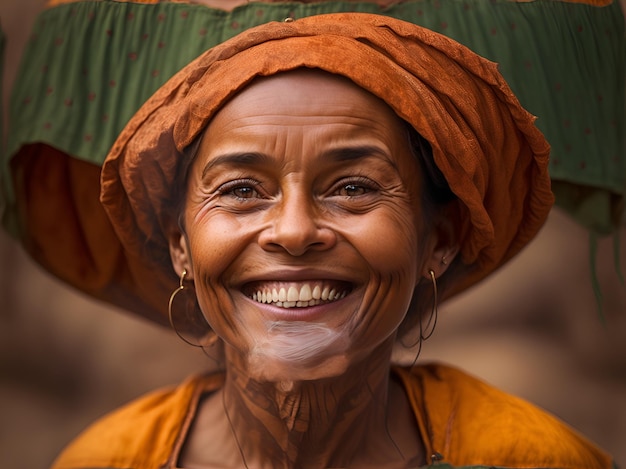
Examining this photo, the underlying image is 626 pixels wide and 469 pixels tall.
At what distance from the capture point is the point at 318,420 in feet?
6.77

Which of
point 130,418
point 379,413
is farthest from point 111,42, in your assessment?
point 379,413

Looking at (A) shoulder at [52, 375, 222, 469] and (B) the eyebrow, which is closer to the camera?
(B) the eyebrow

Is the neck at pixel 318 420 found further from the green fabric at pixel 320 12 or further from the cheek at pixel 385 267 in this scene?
the green fabric at pixel 320 12

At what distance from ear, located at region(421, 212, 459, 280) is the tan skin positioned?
0.08m

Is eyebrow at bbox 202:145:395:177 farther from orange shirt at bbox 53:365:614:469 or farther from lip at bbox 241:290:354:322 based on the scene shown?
orange shirt at bbox 53:365:614:469

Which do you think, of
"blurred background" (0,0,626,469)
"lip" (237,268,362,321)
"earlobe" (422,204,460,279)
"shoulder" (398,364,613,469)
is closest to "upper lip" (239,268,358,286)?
"lip" (237,268,362,321)

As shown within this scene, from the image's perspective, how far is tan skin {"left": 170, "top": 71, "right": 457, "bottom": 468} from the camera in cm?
188

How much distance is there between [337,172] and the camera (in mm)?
1897

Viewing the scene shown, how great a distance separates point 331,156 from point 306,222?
126 millimetres

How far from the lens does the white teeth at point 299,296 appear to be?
189cm

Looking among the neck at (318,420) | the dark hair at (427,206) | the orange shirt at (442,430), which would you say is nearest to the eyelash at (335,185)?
the dark hair at (427,206)

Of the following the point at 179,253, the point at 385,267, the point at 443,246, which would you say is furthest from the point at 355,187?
the point at 179,253

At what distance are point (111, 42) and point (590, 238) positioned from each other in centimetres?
111

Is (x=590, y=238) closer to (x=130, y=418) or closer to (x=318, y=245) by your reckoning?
(x=318, y=245)
